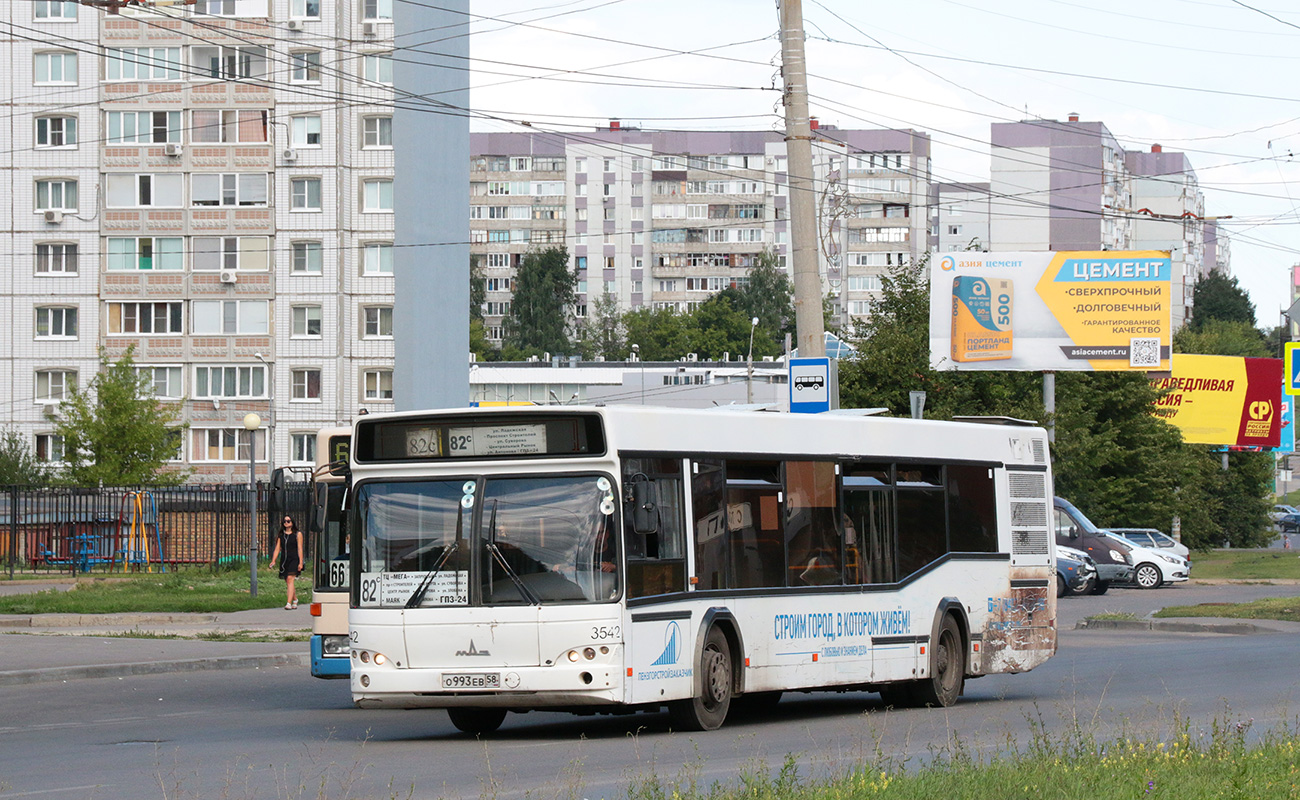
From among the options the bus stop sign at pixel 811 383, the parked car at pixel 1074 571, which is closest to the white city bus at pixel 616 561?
the bus stop sign at pixel 811 383

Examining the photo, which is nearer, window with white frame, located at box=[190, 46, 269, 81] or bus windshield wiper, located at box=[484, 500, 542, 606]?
bus windshield wiper, located at box=[484, 500, 542, 606]

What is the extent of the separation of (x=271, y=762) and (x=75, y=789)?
4.75 ft

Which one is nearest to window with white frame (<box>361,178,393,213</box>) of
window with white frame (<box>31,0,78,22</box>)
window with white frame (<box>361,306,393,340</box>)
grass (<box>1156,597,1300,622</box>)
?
window with white frame (<box>361,306,393,340</box>)

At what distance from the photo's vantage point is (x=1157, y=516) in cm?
5750

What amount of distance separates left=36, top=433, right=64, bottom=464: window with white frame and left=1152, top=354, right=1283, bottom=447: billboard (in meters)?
46.0

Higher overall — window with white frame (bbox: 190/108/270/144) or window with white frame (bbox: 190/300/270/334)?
window with white frame (bbox: 190/108/270/144)

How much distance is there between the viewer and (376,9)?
72312 millimetres

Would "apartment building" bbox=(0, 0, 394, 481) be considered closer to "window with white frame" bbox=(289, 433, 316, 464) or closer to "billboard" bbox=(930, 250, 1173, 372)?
"window with white frame" bbox=(289, 433, 316, 464)

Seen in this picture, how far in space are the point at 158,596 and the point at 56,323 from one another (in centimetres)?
4728

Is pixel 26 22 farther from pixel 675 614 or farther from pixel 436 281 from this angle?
pixel 675 614

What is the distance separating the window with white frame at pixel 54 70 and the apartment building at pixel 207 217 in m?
0.08

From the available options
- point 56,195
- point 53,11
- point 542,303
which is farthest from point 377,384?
point 542,303

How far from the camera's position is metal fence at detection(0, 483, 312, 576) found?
42875 mm

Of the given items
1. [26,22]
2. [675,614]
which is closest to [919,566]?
[675,614]
